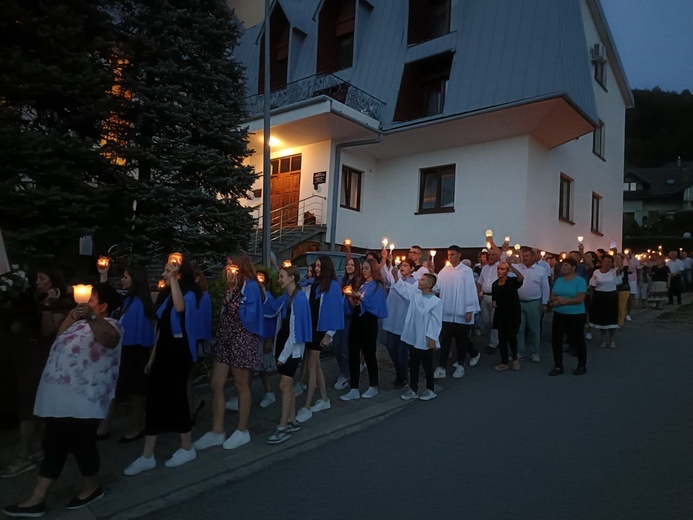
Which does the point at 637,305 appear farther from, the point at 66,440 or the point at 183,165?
the point at 66,440

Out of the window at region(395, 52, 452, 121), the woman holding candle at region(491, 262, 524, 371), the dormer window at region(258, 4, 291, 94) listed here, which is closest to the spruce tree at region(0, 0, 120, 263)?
the woman holding candle at region(491, 262, 524, 371)

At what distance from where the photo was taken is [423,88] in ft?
61.1

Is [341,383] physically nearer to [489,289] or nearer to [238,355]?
[238,355]

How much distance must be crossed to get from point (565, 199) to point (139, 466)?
1786 cm

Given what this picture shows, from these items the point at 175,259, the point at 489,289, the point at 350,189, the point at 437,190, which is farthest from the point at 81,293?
the point at 350,189

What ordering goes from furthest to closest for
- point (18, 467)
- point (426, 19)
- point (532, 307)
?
point (426, 19) → point (532, 307) → point (18, 467)

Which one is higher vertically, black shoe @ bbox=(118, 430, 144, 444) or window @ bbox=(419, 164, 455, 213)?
window @ bbox=(419, 164, 455, 213)

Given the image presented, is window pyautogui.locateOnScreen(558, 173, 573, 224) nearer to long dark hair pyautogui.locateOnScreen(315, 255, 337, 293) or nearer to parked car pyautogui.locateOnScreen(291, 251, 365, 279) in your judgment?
parked car pyautogui.locateOnScreen(291, 251, 365, 279)

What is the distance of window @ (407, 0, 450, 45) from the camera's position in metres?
18.1

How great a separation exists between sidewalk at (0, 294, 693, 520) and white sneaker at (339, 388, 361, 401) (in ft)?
0.26

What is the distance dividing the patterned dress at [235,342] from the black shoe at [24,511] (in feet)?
6.11

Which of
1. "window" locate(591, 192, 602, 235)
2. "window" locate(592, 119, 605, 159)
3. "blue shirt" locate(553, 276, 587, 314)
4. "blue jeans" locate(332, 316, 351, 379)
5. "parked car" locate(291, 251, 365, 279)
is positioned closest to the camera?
"blue jeans" locate(332, 316, 351, 379)

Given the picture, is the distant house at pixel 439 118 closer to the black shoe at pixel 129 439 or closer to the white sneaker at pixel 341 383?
the white sneaker at pixel 341 383

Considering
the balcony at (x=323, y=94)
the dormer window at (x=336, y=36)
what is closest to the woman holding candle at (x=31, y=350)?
the balcony at (x=323, y=94)
